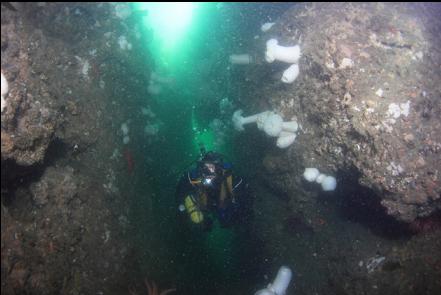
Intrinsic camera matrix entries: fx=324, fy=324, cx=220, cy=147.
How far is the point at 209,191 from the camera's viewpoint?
21.1ft

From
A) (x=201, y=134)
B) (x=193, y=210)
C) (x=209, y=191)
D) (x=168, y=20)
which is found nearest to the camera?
(x=193, y=210)

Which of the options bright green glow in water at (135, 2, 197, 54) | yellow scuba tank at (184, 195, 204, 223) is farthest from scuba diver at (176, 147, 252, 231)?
bright green glow in water at (135, 2, 197, 54)

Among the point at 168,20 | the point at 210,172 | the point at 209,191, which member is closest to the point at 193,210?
the point at 209,191

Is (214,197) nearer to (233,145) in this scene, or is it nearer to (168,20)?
(233,145)

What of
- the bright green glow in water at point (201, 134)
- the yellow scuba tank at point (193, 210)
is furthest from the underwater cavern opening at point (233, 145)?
the bright green glow in water at point (201, 134)

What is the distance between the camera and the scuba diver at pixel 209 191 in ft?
20.5

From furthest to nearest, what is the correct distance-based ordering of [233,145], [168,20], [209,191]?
[233,145]
[168,20]
[209,191]

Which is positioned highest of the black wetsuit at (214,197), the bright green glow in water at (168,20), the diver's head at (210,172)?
the bright green glow in water at (168,20)

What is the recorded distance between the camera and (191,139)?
436 inches

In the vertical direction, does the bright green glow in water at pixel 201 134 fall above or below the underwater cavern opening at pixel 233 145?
below

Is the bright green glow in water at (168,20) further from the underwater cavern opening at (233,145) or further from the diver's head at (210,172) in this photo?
the diver's head at (210,172)

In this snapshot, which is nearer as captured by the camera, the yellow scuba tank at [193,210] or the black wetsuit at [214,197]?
the yellow scuba tank at [193,210]

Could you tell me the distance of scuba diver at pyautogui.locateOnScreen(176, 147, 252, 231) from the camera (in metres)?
6.25

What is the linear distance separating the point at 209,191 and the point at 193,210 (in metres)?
0.49
